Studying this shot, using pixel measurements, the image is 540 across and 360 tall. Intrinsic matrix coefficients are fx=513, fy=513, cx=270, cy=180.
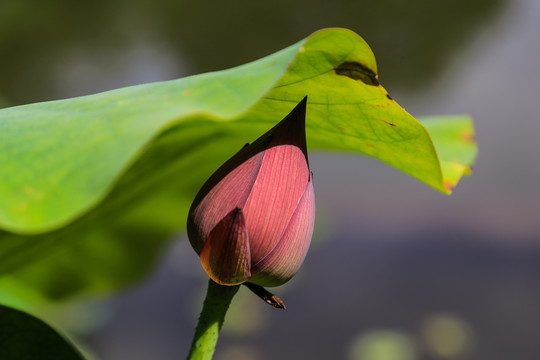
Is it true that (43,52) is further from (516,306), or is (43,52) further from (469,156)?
(469,156)


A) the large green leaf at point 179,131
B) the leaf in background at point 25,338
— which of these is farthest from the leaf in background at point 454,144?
the leaf in background at point 25,338

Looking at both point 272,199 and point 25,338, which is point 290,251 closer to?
point 272,199

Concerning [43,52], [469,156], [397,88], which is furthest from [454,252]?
[43,52]

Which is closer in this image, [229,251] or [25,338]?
[229,251]

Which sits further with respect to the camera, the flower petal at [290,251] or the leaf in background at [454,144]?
the leaf in background at [454,144]

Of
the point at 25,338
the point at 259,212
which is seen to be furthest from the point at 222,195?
the point at 25,338

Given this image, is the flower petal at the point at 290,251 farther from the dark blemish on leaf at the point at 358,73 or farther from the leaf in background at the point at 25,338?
the leaf in background at the point at 25,338
